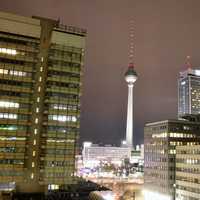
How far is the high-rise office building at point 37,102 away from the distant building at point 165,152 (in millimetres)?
38044

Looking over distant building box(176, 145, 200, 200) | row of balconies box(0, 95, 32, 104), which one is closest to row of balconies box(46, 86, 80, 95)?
row of balconies box(0, 95, 32, 104)

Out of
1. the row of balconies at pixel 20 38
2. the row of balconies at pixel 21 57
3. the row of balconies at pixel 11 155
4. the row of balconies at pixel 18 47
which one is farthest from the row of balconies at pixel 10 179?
the row of balconies at pixel 20 38

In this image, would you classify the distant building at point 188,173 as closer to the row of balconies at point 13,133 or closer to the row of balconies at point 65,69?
the row of balconies at point 65,69

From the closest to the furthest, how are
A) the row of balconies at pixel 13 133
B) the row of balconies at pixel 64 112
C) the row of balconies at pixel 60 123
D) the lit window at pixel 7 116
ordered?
the row of balconies at pixel 13 133 → the lit window at pixel 7 116 → the row of balconies at pixel 60 123 → the row of balconies at pixel 64 112

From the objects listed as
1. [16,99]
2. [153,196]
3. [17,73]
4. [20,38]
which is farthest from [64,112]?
[153,196]

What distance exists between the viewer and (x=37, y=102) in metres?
94.0

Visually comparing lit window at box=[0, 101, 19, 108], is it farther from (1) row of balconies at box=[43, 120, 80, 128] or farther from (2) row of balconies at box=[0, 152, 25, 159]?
(2) row of balconies at box=[0, 152, 25, 159]

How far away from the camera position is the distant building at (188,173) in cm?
8975

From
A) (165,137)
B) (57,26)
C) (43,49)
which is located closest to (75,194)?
(165,137)

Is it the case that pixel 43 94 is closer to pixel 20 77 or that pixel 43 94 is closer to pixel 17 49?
pixel 20 77

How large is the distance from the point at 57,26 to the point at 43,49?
10.2 meters

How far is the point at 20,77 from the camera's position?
91.7 metres

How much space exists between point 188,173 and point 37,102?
57.6 metres

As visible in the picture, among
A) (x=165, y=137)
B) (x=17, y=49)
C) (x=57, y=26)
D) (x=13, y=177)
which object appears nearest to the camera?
(x=13, y=177)
